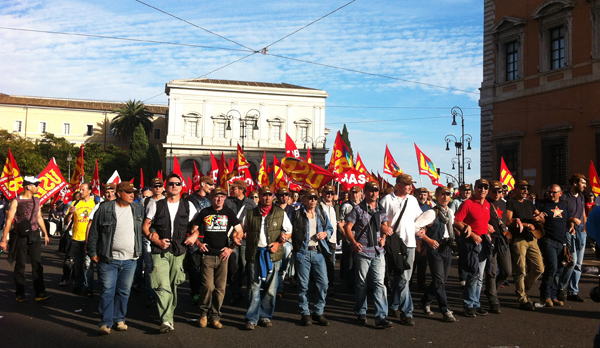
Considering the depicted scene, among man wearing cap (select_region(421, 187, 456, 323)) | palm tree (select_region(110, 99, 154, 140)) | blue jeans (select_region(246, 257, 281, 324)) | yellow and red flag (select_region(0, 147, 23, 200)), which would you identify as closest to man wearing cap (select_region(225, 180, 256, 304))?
blue jeans (select_region(246, 257, 281, 324))

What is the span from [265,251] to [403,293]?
6.14 ft

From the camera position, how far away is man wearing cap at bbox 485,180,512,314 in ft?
26.1

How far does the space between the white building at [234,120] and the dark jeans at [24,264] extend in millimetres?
65218

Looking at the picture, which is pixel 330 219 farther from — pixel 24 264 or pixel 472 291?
pixel 24 264

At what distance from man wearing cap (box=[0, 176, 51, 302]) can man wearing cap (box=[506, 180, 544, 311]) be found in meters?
7.12

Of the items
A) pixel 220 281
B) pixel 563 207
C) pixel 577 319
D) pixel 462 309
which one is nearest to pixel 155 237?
pixel 220 281

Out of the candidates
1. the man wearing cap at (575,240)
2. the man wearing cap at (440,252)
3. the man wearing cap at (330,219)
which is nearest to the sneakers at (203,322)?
the man wearing cap at (330,219)

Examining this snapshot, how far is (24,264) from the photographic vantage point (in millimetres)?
8445

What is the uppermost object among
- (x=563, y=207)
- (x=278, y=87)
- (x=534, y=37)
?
(x=278, y=87)

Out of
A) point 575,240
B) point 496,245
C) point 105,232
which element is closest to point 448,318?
point 496,245

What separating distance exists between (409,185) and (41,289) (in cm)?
579

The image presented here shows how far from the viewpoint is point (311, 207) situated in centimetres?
774

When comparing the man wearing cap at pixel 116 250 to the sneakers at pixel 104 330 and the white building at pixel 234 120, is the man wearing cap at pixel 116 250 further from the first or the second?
the white building at pixel 234 120

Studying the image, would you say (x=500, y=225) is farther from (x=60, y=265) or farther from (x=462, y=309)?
(x=60, y=265)
